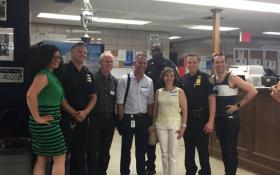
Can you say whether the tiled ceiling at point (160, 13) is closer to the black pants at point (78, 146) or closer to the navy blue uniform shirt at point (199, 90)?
the navy blue uniform shirt at point (199, 90)

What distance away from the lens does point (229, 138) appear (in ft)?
12.3

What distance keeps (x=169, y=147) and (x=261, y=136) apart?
1536 mm

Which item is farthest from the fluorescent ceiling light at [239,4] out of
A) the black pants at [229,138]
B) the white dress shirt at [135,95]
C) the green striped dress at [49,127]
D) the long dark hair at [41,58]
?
the green striped dress at [49,127]

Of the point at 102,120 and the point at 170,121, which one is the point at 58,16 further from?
the point at 170,121

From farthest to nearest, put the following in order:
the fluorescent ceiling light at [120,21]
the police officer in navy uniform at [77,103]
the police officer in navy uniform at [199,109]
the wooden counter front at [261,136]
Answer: the fluorescent ceiling light at [120,21] < the wooden counter front at [261,136] < the police officer in navy uniform at [199,109] < the police officer in navy uniform at [77,103]

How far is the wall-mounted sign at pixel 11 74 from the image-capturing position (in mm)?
3135

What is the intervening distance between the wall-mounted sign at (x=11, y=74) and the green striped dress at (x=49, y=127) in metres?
0.50

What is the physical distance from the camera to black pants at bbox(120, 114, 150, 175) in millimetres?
3861

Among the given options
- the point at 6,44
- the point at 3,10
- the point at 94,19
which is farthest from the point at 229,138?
the point at 94,19

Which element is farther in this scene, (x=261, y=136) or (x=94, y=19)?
(x=94, y=19)

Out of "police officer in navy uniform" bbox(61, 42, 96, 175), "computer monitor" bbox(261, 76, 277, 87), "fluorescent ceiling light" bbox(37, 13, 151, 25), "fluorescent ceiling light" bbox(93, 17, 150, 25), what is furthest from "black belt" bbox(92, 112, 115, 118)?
"fluorescent ceiling light" bbox(93, 17, 150, 25)

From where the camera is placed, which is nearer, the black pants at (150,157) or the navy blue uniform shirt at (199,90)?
the navy blue uniform shirt at (199,90)

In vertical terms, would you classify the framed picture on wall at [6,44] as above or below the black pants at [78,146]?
above

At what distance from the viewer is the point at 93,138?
3.67 m
